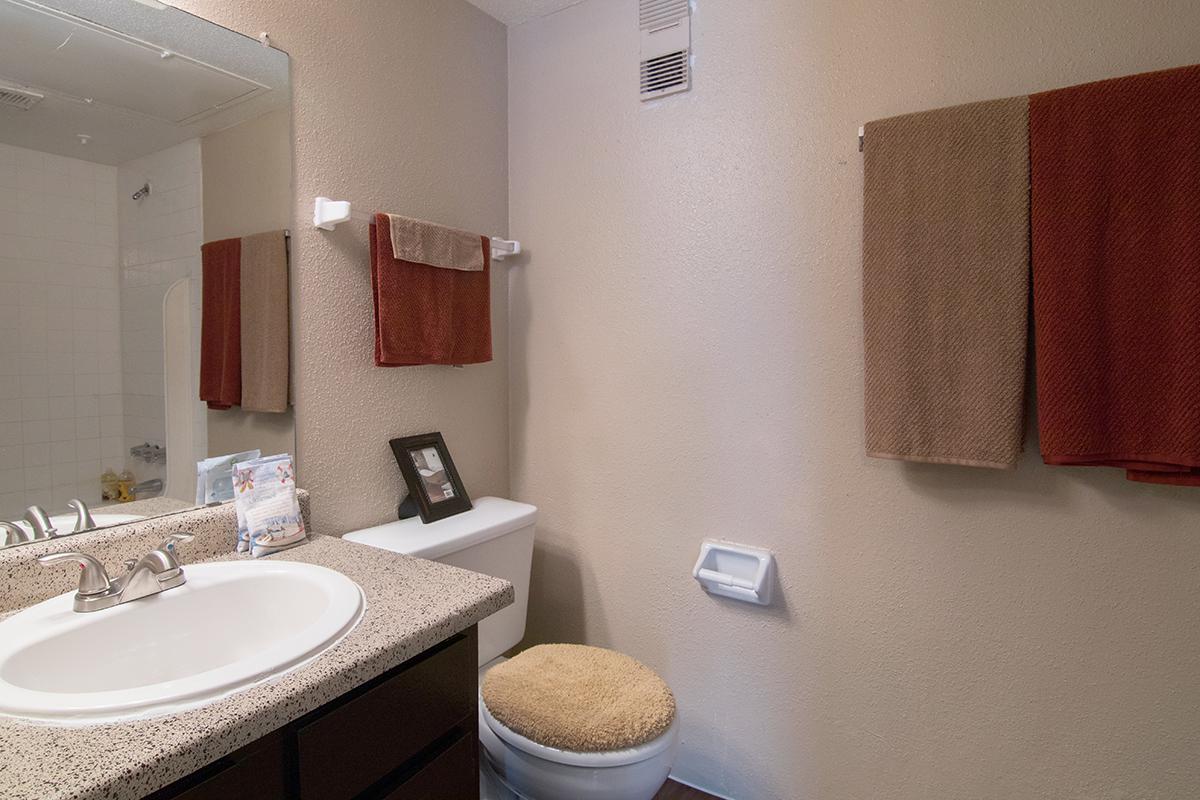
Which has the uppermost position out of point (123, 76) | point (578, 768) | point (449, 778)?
point (123, 76)

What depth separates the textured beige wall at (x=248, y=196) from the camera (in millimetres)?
1265

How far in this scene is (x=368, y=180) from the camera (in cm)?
154

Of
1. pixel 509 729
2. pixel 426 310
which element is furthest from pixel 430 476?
pixel 509 729

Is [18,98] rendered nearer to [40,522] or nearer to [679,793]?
[40,522]

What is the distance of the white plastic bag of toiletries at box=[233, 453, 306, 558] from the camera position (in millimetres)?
1242

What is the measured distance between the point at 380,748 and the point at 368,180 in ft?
4.16

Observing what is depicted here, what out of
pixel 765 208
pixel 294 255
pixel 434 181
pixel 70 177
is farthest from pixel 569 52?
pixel 70 177

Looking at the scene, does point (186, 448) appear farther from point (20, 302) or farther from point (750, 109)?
point (750, 109)

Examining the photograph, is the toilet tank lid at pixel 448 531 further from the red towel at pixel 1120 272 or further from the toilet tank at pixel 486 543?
the red towel at pixel 1120 272

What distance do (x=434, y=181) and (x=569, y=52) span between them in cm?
57

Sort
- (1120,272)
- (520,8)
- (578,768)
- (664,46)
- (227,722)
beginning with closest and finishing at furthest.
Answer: (227,722), (1120,272), (578,768), (664,46), (520,8)

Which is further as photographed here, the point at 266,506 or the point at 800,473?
the point at 800,473

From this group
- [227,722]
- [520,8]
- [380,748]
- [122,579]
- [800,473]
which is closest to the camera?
[227,722]

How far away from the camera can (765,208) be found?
1515mm
